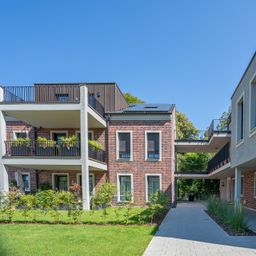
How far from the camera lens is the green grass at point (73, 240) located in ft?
19.2

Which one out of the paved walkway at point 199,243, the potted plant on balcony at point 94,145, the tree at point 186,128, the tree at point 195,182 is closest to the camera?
the paved walkway at point 199,243

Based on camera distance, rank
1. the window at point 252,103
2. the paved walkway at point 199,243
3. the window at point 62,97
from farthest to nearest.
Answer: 1. the window at point 62,97
2. the window at point 252,103
3. the paved walkway at point 199,243

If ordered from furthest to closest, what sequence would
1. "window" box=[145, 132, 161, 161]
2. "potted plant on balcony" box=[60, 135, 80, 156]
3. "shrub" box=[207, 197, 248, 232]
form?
1. "window" box=[145, 132, 161, 161]
2. "potted plant on balcony" box=[60, 135, 80, 156]
3. "shrub" box=[207, 197, 248, 232]

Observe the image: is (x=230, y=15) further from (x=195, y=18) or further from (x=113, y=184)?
(x=113, y=184)

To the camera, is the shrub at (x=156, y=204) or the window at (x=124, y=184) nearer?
the shrub at (x=156, y=204)

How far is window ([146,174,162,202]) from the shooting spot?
16656 millimetres

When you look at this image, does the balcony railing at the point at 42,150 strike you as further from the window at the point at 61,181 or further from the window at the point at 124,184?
the window at the point at 61,181

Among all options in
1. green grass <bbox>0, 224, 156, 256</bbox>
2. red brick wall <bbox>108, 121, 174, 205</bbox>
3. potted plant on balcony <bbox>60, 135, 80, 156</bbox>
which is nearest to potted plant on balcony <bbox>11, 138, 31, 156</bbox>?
potted plant on balcony <bbox>60, 135, 80, 156</bbox>

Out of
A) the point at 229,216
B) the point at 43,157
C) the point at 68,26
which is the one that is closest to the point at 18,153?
the point at 43,157

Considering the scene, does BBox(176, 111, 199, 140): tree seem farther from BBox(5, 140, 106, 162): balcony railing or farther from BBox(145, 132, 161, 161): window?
BBox(5, 140, 106, 162): balcony railing

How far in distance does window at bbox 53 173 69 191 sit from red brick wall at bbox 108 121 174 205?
3248mm

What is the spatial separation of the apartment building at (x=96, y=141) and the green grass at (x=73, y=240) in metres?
5.47

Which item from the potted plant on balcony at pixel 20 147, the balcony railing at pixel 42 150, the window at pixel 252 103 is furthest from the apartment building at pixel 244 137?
the potted plant on balcony at pixel 20 147

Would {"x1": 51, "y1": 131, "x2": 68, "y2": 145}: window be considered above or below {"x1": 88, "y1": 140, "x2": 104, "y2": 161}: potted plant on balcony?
above
